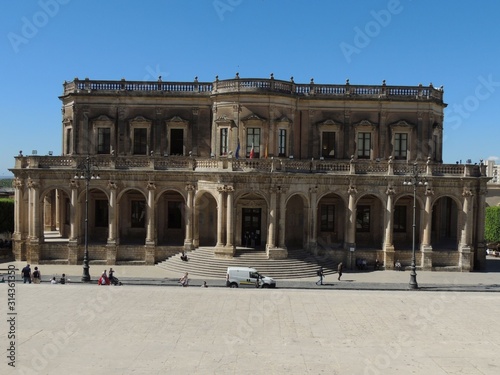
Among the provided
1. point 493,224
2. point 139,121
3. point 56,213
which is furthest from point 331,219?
point 56,213

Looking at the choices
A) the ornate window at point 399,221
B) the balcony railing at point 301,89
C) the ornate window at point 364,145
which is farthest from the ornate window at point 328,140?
the ornate window at point 399,221

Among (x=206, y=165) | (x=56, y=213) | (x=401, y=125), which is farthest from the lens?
(x=56, y=213)

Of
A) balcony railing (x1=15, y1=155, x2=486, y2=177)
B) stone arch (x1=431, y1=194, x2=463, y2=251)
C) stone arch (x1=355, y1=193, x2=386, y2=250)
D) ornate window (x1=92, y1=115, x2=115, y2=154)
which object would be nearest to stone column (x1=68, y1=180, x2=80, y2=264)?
balcony railing (x1=15, y1=155, x2=486, y2=177)

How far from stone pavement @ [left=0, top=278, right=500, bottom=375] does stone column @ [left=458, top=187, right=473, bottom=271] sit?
11698 mm

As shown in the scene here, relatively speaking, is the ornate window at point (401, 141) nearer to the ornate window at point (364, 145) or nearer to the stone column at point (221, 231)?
the ornate window at point (364, 145)

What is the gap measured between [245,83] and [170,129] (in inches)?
304

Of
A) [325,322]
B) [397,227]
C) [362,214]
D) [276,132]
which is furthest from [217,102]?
[325,322]

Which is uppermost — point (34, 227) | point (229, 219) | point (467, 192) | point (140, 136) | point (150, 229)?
point (140, 136)

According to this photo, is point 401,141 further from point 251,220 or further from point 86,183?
point 86,183

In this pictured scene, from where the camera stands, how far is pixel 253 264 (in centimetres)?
3556

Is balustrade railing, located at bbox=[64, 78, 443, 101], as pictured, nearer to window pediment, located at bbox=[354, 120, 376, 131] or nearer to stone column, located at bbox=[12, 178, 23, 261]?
window pediment, located at bbox=[354, 120, 376, 131]

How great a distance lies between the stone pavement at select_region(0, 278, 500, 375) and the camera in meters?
16.8

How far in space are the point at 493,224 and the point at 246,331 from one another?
1584 inches

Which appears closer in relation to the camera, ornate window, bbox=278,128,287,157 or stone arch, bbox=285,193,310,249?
stone arch, bbox=285,193,310,249
